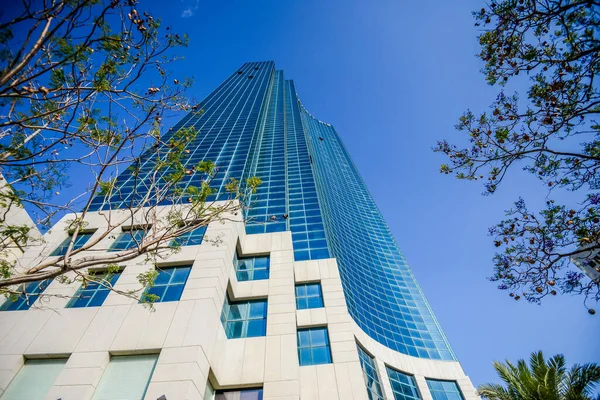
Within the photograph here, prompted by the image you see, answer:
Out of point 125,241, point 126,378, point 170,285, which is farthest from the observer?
point 125,241

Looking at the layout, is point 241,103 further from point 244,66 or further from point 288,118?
point 244,66

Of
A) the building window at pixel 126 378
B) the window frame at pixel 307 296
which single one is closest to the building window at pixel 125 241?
the building window at pixel 126 378

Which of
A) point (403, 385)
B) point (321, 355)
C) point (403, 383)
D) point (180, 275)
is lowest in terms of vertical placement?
point (321, 355)

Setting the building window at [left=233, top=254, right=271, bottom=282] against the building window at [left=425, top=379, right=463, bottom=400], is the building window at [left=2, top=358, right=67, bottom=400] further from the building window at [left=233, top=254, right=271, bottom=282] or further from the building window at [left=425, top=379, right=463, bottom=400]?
the building window at [left=425, top=379, right=463, bottom=400]

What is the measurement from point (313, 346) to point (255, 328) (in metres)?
3.57

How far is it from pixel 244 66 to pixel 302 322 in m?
138

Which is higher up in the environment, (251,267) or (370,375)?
(251,267)

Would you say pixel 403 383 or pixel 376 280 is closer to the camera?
pixel 403 383

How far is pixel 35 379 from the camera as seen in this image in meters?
11.4

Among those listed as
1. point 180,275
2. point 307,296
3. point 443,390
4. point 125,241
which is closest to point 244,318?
point 180,275

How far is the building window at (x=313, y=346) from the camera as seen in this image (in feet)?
52.2

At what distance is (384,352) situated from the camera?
23.6 meters

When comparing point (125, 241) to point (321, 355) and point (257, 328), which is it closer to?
point (257, 328)

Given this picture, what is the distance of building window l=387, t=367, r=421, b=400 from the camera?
20922 mm
